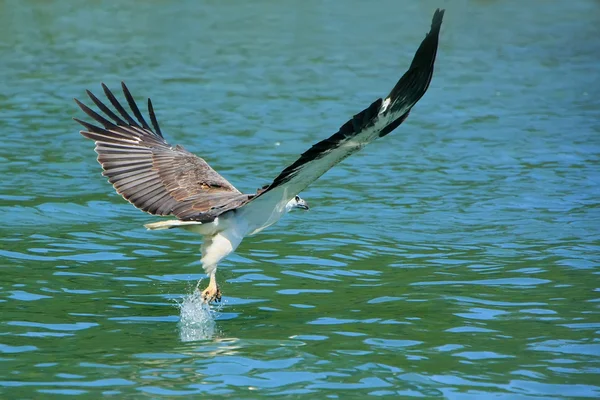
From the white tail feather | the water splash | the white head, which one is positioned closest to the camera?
the white tail feather

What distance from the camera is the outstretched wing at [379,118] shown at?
6.42 meters

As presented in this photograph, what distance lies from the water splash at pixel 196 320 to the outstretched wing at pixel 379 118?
1453mm

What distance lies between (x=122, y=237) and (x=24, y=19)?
49.5 ft

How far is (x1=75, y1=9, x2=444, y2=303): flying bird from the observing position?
6.61 m

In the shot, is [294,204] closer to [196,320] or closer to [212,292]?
[212,292]

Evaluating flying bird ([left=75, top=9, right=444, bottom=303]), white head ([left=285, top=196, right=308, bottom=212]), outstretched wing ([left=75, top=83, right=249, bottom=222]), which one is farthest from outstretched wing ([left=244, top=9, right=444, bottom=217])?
white head ([left=285, top=196, right=308, bottom=212])

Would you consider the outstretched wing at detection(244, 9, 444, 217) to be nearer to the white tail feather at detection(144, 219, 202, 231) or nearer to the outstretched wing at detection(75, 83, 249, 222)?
the white tail feather at detection(144, 219, 202, 231)

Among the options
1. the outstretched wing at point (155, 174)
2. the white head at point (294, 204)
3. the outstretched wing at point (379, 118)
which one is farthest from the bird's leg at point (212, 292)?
the outstretched wing at point (379, 118)

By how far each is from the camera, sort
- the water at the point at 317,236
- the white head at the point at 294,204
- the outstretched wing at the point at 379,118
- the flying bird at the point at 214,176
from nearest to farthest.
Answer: the outstretched wing at the point at 379,118 < the flying bird at the point at 214,176 < the water at the point at 317,236 < the white head at the point at 294,204

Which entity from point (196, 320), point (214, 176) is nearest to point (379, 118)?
point (196, 320)

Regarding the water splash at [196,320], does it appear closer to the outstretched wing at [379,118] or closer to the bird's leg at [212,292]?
the bird's leg at [212,292]

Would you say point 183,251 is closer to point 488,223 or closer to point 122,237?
point 122,237

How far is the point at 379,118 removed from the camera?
6.64 m

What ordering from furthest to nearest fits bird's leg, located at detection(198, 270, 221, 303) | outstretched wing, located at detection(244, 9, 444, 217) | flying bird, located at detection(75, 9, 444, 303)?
bird's leg, located at detection(198, 270, 221, 303) < flying bird, located at detection(75, 9, 444, 303) < outstretched wing, located at detection(244, 9, 444, 217)
